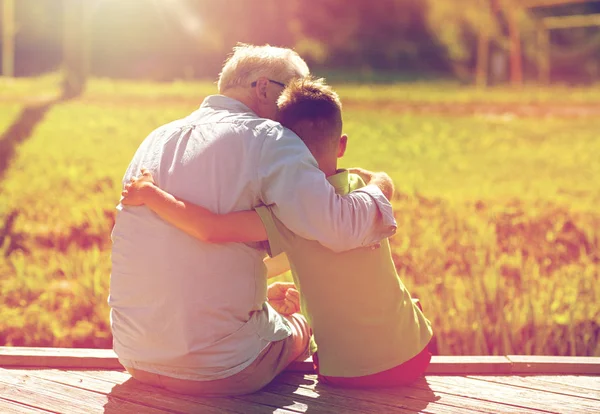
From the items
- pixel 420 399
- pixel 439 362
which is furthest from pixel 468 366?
pixel 420 399

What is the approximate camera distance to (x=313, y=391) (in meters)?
2.75

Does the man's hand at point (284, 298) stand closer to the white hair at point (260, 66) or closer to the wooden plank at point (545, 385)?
the wooden plank at point (545, 385)

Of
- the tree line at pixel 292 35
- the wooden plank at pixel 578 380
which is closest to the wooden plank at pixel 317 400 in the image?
the wooden plank at pixel 578 380

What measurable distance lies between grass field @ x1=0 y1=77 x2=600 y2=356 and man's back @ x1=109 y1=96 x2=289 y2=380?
1.11m

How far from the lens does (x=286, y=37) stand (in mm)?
20328

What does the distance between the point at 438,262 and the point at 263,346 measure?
189 cm

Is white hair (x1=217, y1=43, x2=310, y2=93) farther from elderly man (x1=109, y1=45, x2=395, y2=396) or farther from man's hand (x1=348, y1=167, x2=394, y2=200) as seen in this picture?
man's hand (x1=348, y1=167, x2=394, y2=200)

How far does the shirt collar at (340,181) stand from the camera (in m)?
2.59

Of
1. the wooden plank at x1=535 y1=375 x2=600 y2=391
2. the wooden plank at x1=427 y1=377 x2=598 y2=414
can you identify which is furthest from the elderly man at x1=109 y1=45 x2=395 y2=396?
the wooden plank at x1=535 y1=375 x2=600 y2=391

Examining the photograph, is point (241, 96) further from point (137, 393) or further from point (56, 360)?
point (56, 360)

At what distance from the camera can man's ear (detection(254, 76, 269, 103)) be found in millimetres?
2592

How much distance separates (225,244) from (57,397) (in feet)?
2.62

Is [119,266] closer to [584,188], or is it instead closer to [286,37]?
[584,188]

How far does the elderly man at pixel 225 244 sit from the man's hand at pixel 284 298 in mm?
458
